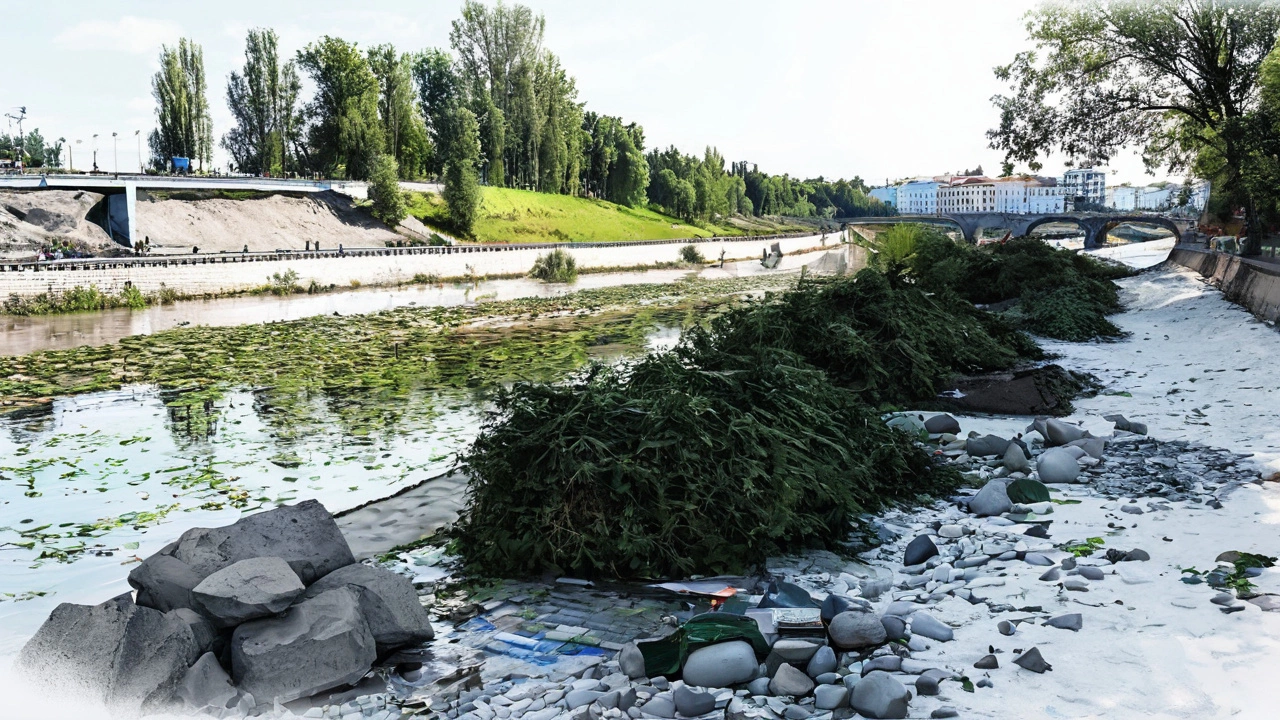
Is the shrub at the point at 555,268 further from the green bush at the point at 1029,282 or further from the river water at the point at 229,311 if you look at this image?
the green bush at the point at 1029,282

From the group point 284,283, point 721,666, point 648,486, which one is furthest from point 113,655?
point 284,283

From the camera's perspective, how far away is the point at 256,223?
57.9 metres

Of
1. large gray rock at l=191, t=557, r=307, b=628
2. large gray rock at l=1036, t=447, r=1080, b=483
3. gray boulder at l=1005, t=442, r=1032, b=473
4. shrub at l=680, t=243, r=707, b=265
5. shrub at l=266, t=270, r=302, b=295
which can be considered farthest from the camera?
shrub at l=680, t=243, r=707, b=265

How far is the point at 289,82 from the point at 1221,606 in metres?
75.7

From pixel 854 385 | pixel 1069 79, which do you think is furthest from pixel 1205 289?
pixel 854 385

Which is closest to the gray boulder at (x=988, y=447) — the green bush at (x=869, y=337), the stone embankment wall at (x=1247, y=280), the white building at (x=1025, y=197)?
the green bush at (x=869, y=337)

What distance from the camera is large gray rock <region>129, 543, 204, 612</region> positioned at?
5.67 meters

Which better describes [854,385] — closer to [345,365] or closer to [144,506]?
[144,506]

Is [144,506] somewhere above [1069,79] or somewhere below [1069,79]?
below

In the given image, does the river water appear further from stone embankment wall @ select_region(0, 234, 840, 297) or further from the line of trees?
the line of trees

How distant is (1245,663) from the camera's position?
15.7 ft

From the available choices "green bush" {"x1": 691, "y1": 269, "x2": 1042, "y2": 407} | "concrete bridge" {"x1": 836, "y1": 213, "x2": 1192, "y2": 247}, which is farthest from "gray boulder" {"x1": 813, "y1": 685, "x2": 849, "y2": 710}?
"concrete bridge" {"x1": 836, "y1": 213, "x2": 1192, "y2": 247}

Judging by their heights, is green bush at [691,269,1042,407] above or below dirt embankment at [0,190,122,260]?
below

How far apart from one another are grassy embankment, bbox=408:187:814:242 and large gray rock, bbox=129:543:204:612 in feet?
211
